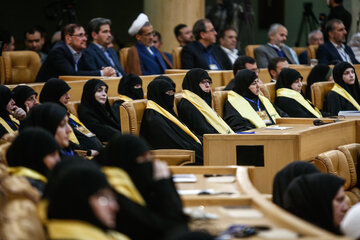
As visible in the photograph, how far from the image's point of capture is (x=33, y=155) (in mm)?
3572

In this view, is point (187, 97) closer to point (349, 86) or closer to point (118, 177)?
point (349, 86)

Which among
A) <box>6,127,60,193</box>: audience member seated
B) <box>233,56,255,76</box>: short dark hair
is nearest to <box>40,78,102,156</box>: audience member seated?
<box>233,56,255,76</box>: short dark hair

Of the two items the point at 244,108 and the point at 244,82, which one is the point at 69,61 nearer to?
the point at 244,82

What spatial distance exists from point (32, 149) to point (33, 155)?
0.09ft

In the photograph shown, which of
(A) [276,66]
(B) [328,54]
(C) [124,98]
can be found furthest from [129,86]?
(B) [328,54]

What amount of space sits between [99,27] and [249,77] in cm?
212

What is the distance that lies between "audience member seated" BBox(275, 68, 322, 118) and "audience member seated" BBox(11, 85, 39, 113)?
117 inches

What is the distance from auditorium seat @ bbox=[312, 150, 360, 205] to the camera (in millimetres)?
5895

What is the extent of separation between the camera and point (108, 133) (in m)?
7.00

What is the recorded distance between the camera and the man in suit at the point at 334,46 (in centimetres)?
1099

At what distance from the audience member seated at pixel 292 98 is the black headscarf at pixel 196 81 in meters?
1.22

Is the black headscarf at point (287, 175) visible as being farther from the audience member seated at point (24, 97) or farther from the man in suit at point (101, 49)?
the man in suit at point (101, 49)

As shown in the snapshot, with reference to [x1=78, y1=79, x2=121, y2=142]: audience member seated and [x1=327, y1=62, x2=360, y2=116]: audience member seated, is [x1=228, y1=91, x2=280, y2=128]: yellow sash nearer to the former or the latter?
[x1=78, y1=79, x2=121, y2=142]: audience member seated

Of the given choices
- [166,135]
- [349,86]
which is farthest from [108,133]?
[349,86]
